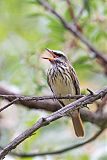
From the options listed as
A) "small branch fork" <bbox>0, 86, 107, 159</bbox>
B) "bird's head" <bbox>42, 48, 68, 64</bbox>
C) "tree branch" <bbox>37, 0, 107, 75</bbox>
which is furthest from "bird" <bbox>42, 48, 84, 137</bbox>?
"small branch fork" <bbox>0, 86, 107, 159</bbox>

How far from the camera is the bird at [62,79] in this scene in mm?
3273

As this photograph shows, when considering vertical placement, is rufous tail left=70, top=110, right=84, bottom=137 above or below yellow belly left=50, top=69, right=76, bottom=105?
below

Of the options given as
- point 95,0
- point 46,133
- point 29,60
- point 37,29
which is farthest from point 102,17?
point 37,29

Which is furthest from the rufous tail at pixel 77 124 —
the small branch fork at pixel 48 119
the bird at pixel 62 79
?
the small branch fork at pixel 48 119

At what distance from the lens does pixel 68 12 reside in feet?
13.0

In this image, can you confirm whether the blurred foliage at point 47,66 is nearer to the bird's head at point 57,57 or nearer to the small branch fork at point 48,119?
the bird's head at point 57,57

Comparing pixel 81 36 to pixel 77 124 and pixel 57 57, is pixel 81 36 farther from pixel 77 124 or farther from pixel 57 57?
pixel 77 124

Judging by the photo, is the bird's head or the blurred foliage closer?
the bird's head

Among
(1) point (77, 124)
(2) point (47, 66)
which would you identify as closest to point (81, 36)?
(2) point (47, 66)

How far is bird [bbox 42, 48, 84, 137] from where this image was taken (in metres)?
3.27

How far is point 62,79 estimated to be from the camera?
3.40 m

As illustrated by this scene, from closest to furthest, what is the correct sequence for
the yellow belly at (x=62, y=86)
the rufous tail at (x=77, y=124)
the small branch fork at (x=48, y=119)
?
1. the small branch fork at (x=48, y=119)
2. the rufous tail at (x=77, y=124)
3. the yellow belly at (x=62, y=86)

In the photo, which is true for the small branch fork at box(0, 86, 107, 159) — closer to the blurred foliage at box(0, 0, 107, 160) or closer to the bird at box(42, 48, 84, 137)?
the bird at box(42, 48, 84, 137)

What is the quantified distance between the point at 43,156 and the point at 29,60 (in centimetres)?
61
